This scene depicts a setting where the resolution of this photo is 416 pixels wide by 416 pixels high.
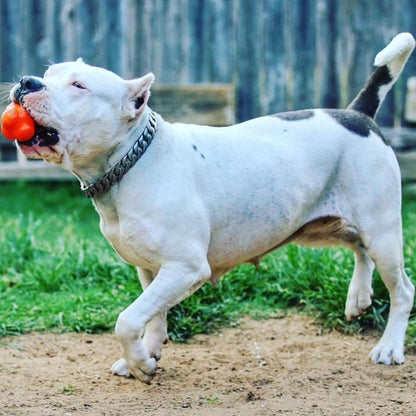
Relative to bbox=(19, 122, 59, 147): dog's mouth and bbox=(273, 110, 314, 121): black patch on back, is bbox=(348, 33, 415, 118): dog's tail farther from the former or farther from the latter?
bbox=(19, 122, 59, 147): dog's mouth

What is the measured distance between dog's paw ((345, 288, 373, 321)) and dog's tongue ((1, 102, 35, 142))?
2155 mm

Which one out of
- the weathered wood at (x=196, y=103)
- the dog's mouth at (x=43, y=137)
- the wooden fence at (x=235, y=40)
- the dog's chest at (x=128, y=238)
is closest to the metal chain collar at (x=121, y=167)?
the dog's chest at (x=128, y=238)

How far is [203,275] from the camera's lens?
4.34 meters

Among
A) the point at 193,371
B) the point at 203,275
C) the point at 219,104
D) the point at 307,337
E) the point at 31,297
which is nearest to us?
the point at 203,275

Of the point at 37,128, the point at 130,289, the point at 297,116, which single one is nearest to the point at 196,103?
the point at 130,289

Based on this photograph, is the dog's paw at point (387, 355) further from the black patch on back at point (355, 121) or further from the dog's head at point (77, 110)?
the dog's head at point (77, 110)

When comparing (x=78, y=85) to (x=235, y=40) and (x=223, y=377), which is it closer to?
(x=223, y=377)

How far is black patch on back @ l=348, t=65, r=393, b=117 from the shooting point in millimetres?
5078

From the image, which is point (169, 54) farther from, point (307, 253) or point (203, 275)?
point (203, 275)

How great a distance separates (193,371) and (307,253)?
1.66 m

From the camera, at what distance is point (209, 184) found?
4.46 metres

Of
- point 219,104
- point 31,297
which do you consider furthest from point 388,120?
point 31,297

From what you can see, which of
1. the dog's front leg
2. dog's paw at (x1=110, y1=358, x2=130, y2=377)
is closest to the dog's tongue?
the dog's front leg

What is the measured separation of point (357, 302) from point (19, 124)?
2.25 meters
